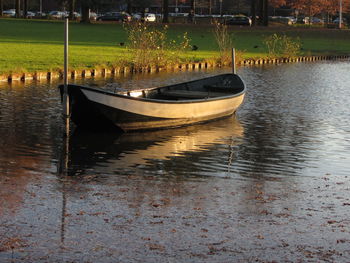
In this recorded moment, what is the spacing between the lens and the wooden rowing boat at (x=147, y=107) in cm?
2048

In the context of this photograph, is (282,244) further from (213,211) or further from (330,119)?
(330,119)

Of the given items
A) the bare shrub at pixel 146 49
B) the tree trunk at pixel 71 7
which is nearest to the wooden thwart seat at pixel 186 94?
the bare shrub at pixel 146 49

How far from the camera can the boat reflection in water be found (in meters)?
16.7

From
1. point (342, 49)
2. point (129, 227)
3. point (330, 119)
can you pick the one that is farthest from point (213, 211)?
point (342, 49)

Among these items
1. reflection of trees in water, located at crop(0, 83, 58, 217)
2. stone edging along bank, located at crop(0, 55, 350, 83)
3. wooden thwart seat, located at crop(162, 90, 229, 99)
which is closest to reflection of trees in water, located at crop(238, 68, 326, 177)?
wooden thwart seat, located at crop(162, 90, 229, 99)

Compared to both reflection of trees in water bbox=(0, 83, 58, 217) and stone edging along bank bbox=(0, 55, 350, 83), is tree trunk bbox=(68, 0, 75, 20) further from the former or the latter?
reflection of trees in water bbox=(0, 83, 58, 217)

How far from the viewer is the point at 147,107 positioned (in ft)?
70.1

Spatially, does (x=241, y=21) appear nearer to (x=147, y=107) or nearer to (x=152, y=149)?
(x=147, y=107)

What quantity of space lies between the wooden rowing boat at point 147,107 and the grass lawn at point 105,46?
11.6 m

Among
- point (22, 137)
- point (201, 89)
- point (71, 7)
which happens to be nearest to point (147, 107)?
point (22, 137)

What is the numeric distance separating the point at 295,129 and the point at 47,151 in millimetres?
8006

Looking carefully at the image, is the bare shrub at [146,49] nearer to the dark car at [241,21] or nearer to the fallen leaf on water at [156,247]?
the fallen leaf on water at [156,247]

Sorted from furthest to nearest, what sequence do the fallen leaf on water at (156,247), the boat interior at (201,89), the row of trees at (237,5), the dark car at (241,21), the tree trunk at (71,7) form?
the dark car at (241,21) < the tree trunk at (71,7) < the row of trees at (237,5) < the boat interior at (201,89) < the fallen leaf on water at (156,247)

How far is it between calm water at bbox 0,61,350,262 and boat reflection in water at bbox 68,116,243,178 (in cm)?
3
